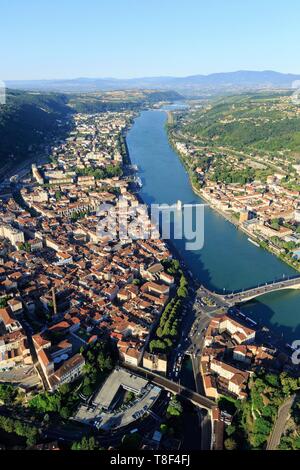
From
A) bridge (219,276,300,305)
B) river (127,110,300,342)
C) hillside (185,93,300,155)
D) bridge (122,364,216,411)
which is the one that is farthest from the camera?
hillside (185,93,300,155)

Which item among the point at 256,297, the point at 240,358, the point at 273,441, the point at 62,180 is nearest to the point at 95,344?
the point at 240,358

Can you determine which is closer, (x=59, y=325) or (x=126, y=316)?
(x=59, y=325)

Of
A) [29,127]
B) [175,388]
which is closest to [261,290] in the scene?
[175,388]

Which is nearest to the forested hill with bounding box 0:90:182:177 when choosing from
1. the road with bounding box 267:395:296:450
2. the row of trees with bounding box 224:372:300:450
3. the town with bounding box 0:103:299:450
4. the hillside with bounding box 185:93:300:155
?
the town with bounding box 0:103:299:450

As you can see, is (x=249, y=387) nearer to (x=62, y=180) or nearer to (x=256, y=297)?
(x=256, y=297)

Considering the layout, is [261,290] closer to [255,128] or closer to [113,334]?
[113,334]

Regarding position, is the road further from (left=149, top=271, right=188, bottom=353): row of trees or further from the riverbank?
the riverbank
